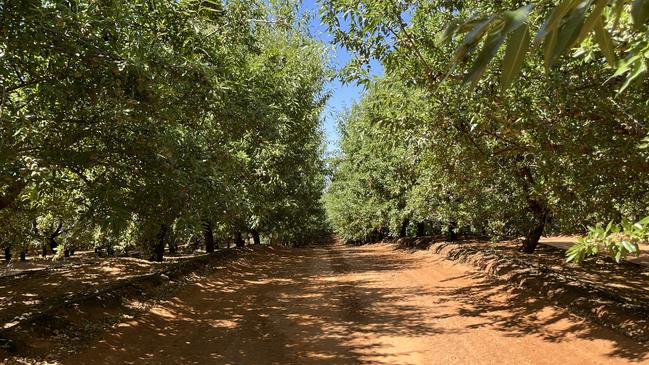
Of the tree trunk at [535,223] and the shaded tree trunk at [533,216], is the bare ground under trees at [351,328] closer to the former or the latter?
the shaded tree trunk at [533,216]

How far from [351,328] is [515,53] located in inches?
345

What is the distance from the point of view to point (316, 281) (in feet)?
54.1

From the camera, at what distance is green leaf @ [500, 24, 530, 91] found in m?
1.04

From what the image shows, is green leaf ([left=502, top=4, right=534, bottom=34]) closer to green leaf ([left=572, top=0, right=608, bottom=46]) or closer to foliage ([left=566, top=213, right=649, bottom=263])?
green leaf ([left=572, top=0, right=608, bottom=46])

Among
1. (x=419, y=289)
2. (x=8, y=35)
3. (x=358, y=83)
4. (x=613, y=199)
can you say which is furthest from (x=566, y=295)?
(x=8, y=35)

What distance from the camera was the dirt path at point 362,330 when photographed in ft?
24.3

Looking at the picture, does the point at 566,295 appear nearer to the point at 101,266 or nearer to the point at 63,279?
the point at 63,279

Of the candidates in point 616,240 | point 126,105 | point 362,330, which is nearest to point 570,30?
point 616,240

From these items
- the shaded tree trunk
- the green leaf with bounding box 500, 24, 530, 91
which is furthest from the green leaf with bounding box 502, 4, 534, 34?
the shaded tree trunk

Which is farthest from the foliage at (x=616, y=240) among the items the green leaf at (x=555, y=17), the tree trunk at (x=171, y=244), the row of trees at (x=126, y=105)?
the tree trunk at (x=171, y=244)

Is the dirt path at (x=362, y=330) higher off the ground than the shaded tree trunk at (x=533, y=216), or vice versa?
the shaded tree trunk at (x=533, y=216)

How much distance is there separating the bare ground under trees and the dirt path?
0.07 feet

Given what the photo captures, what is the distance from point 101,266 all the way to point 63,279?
3049mm

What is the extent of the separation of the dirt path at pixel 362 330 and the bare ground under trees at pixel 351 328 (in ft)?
0.07
